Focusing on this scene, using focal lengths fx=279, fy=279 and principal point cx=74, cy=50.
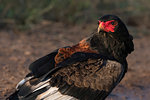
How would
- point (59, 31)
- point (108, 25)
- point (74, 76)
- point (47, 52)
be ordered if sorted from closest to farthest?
point (74, 76)
point (108, 25)
point (47, 52)
point (59, 31)

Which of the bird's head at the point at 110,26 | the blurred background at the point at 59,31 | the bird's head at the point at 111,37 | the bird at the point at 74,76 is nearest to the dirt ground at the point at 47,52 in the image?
the blurred background at the point at 59,31

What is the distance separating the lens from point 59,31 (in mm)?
10875

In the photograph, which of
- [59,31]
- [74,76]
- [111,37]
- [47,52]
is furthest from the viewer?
[59,31]

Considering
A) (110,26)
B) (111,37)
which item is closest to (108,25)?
(110,26)

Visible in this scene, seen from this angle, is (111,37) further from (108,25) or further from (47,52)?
(47,52)

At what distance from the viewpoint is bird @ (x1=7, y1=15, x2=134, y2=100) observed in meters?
4.14

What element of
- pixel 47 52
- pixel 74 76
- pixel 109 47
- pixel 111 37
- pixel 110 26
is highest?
pixel 47 52

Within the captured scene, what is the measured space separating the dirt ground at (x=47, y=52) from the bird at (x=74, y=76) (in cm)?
120

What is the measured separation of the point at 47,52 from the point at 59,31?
2.53 meters

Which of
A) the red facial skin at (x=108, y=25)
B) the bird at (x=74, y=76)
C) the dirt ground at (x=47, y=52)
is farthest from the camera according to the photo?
the dirt ground at (x=47, y=52)

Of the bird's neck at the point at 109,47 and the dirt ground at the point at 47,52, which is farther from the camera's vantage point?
the dirt ground at the point at 47,52

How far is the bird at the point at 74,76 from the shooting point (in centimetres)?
414

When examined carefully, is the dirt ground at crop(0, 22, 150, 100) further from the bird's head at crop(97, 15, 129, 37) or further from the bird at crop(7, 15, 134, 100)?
the bird's head at crop(97, 15, 129, 37)

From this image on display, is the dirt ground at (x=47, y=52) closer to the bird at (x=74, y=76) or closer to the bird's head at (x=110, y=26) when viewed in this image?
the bird at (x=74, y=76)
